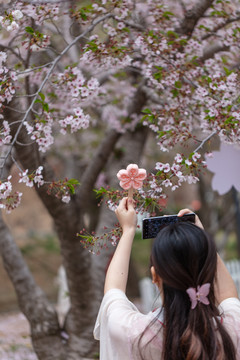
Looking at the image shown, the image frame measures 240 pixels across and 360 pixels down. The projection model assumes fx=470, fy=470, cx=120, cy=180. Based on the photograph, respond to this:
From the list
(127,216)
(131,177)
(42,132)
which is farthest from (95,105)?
(127,216)

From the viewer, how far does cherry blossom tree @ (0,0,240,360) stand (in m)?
2.45

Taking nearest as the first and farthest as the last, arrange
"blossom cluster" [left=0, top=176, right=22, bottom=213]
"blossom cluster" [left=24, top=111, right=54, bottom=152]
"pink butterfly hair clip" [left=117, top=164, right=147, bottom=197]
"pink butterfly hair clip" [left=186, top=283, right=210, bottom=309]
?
"pink butterfly hair clip" [left=186, top=283, right=210, bottom=309] < "pink butterfly hair clip" [left=117, top=164, right=147, bottom=197] < "blossom cluster" [left=0, top=176, right=22, bottom=213] < "blossom cluster" [left=24, top=111, right=54, bottom=152]

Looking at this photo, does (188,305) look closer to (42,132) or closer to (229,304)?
(229,304)

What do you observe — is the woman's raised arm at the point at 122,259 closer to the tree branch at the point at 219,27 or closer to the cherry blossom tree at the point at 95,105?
the cherry blossom tree at the point at 95,105

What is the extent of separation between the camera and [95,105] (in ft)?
14.0

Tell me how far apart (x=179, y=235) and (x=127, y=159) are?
2989 mm

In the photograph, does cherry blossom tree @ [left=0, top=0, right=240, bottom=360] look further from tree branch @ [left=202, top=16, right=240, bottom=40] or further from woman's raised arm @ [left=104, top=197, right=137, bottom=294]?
woman's raised arm @ [left=104, top=197, right=137, bottom=294]

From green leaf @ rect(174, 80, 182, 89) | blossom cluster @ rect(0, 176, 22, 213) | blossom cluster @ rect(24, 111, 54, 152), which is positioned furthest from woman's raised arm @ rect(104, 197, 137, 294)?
green leaf @ rect(174, 80, 182, 89)

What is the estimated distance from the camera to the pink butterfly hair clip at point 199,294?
4.47 feet

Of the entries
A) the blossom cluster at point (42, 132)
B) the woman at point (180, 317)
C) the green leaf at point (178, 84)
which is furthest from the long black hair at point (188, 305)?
the green leaf at point (178, 84)

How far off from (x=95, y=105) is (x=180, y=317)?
10.2 feet

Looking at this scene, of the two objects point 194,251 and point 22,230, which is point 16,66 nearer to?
point 194,251

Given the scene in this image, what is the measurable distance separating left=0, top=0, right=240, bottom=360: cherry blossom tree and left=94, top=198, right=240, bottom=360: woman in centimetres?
68

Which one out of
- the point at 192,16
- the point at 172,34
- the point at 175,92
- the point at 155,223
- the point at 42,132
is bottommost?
the point at 155,223
